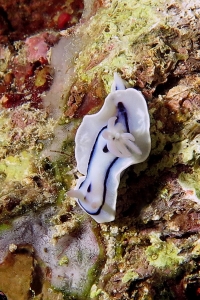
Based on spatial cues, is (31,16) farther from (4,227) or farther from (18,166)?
(4,227)

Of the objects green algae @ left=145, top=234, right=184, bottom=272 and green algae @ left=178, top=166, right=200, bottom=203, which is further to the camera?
green algae @ left=145, top=234, right=184, bottom=272

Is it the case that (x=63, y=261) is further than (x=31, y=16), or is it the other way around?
(x=31, y=16)

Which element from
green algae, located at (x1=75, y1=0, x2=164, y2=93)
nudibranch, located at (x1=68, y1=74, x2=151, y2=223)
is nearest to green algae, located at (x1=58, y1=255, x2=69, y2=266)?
nudibranch, located at (x1=68, y1=74, x2=151, y2=223)

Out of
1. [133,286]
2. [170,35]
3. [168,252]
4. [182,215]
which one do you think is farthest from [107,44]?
[133,286]

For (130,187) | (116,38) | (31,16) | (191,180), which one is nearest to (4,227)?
(130,187)

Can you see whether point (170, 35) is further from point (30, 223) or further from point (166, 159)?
point (30, 223)

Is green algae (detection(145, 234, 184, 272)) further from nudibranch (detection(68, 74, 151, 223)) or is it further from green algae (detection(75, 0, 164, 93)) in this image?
green algae (detection(75, 0, 164, 93))
